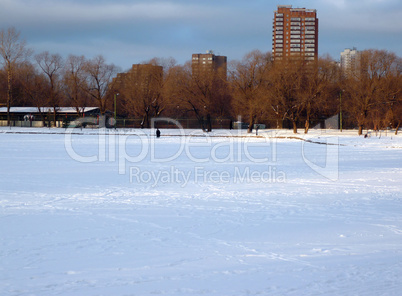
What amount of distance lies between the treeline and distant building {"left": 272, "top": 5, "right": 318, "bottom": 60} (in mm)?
111493

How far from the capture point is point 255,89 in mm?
63656

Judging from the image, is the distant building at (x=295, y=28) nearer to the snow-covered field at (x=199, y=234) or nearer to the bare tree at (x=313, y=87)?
the bare tree at (x=313, y=87)

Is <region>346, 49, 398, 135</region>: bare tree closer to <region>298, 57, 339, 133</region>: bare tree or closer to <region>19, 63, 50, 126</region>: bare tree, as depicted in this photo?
<region>298, 57, 339, 133</region>: bare tree

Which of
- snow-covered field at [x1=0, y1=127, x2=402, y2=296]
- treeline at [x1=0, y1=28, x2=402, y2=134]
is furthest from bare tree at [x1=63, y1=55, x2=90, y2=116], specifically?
snow-covered field at [x1=0, y1=127, x2=402, y2=296]

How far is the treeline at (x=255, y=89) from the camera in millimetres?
61531

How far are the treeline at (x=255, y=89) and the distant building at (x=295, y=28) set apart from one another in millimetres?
111493

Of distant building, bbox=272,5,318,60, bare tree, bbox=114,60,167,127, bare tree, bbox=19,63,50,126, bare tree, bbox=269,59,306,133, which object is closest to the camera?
bare tree, bbox=269,59,306,133

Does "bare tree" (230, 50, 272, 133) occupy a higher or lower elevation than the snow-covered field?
higher

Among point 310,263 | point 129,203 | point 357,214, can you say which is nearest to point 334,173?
point 357,214

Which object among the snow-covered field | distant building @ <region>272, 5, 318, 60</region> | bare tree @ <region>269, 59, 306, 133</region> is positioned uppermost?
distant building @ <region>272, 5, 318, 60</region>

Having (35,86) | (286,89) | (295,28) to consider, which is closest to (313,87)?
(286,89)

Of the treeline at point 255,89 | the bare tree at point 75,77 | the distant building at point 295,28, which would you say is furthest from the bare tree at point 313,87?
the distant building at point 295,28

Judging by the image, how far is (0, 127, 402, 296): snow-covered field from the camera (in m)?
5.98

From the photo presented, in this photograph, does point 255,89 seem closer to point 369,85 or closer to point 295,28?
point 369,85
